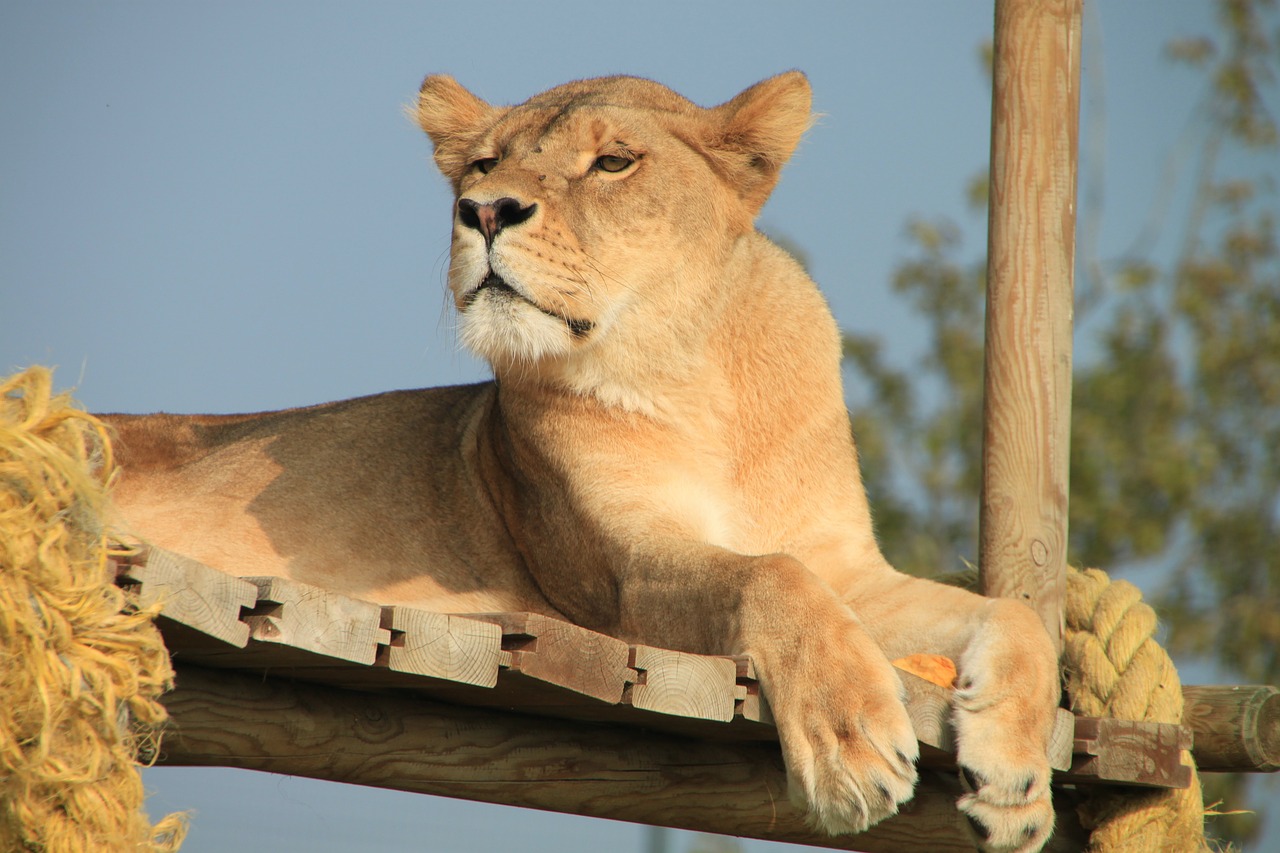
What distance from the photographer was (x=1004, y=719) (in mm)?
3043

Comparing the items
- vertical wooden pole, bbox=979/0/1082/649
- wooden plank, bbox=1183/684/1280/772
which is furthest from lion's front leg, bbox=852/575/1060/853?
wooden plank, bbox=1183/684/1280/772

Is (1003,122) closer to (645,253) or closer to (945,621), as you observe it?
(645,253)

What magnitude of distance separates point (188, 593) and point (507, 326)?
1.85 metres

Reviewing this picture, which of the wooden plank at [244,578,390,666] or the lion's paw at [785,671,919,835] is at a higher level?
the wooden plank at [244,578,390,666]

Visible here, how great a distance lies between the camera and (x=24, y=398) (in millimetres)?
2201

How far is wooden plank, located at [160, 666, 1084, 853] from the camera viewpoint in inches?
117

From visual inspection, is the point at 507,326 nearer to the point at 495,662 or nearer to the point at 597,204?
the point at 597,204

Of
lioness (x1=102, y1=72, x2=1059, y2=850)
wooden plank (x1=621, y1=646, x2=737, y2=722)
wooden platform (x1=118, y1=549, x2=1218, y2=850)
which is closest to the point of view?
wooden platform (x1=118, y1=549, x2=1218, y2=850)

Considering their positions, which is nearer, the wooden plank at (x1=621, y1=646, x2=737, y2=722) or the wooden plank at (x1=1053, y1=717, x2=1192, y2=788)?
the wooden plank at (x1=621, y1=646, x2=737, y2=722)

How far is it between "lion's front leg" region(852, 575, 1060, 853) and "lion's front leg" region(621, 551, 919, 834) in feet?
0.76

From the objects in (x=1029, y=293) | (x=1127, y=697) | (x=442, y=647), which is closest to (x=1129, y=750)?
(x=1127, y=697)

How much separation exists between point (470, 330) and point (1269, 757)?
94.2 inches

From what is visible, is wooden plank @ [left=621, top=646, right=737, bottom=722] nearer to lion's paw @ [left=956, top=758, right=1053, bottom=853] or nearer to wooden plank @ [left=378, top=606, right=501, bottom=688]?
wooden plank @ [left=378, top=606, right=501, bottom=688]

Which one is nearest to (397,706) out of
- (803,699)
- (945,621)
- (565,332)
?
(803,699)
